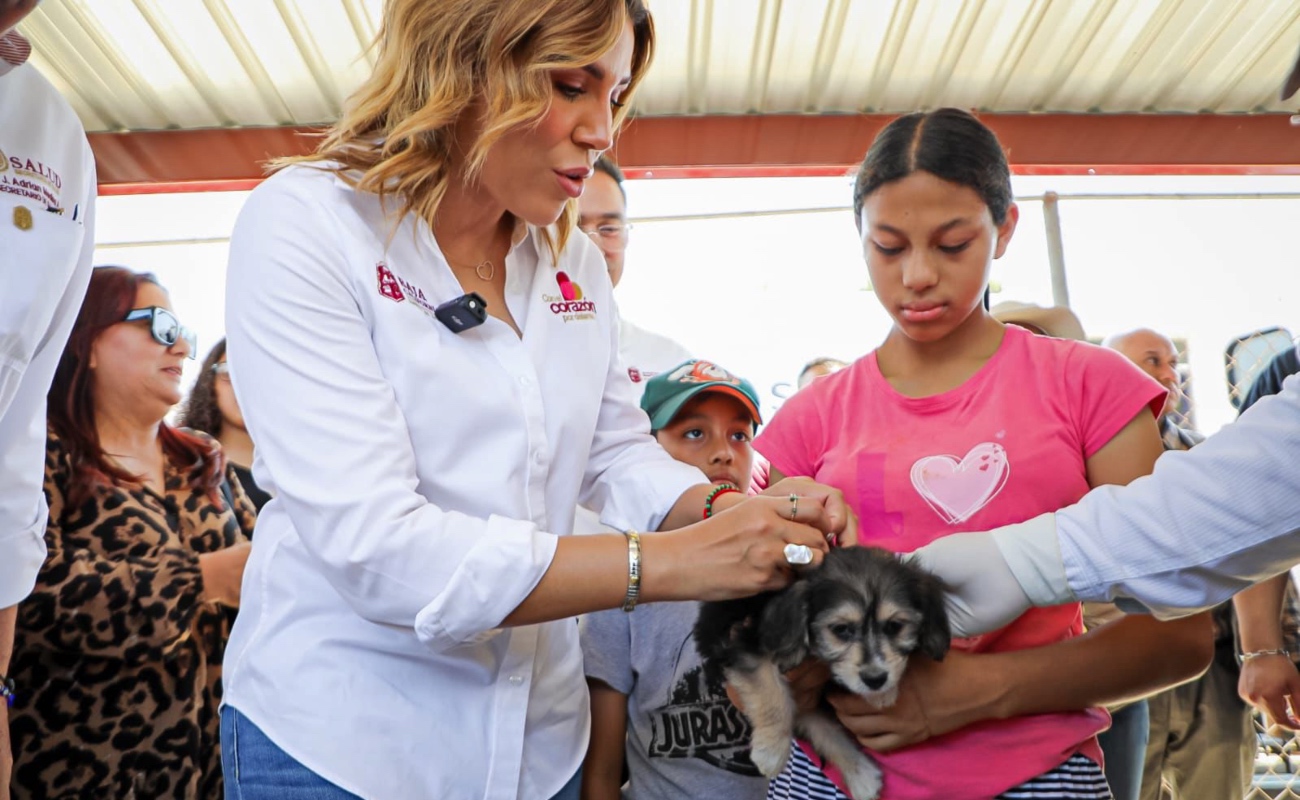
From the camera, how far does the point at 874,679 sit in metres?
1.87

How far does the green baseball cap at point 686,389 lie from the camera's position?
3.02m

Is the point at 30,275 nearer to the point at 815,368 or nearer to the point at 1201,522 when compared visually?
the point at 1201,522

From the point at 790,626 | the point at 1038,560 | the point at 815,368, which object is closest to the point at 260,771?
the point at 790,626

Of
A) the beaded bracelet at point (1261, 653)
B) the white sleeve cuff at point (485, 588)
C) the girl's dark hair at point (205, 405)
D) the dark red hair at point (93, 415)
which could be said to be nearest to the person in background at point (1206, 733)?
the beaded bracelet at point (1261, 653)

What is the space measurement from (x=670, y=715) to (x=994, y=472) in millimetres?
1114

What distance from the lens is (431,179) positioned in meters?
1.71

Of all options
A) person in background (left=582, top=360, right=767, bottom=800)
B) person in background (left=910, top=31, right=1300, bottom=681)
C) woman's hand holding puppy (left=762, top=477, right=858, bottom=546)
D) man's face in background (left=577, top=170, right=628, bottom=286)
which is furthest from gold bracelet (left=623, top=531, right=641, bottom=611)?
man's face in background (left=577, top=170, right=628, bottom=286)

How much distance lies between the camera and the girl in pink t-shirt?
179cm

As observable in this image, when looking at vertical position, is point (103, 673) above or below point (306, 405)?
below

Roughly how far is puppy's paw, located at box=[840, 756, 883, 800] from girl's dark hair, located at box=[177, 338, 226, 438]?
134 inches

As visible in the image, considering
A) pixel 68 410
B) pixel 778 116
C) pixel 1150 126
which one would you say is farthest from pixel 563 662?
pixel 1150 126

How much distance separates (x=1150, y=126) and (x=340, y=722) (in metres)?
7.32

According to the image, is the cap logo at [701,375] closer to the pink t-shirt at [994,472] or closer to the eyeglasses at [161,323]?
the pink t-shirt at [994,472]

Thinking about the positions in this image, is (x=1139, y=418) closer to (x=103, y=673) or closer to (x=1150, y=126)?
(x=103, y=673)
